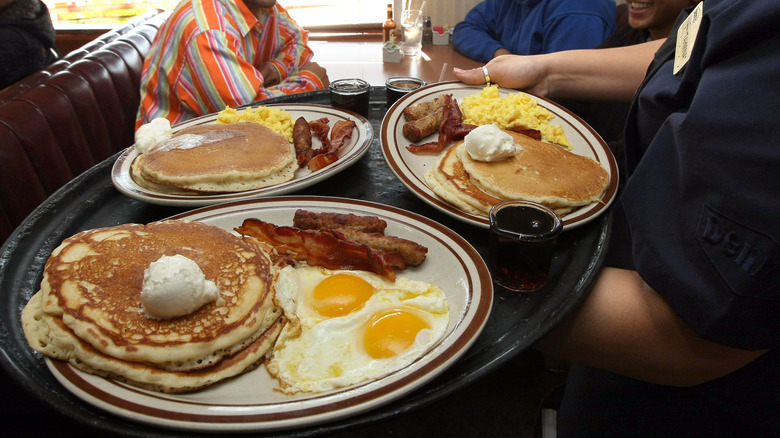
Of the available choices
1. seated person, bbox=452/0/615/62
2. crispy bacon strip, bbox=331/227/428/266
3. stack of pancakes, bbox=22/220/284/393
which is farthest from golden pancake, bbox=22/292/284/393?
seated person, bbox=452/0/615/62

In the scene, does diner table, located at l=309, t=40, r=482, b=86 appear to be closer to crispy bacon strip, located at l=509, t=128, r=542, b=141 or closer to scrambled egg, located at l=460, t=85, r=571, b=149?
scrambled egg, located at l=460, t=85, r=571, b=149

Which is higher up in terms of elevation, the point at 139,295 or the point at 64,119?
the point at 139,295

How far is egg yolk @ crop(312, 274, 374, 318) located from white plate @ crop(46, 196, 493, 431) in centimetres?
16

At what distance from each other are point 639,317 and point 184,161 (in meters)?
1.38

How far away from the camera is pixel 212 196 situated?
1476 millimetres

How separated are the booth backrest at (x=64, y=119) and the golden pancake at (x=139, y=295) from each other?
1.47 meters

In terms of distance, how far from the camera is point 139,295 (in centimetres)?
102

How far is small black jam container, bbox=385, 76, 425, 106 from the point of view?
7.02 feet

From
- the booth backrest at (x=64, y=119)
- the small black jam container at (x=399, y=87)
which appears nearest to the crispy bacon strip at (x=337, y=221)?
the small black jam container at (x=399, y=87)

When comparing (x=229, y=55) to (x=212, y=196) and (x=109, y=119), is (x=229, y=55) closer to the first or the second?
(x=109, y=119)

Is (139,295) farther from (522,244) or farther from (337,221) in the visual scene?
(522,244)

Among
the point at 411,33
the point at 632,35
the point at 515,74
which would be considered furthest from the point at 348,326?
the point at 411,33

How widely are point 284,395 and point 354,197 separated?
0.77 m

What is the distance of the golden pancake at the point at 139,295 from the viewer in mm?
934
